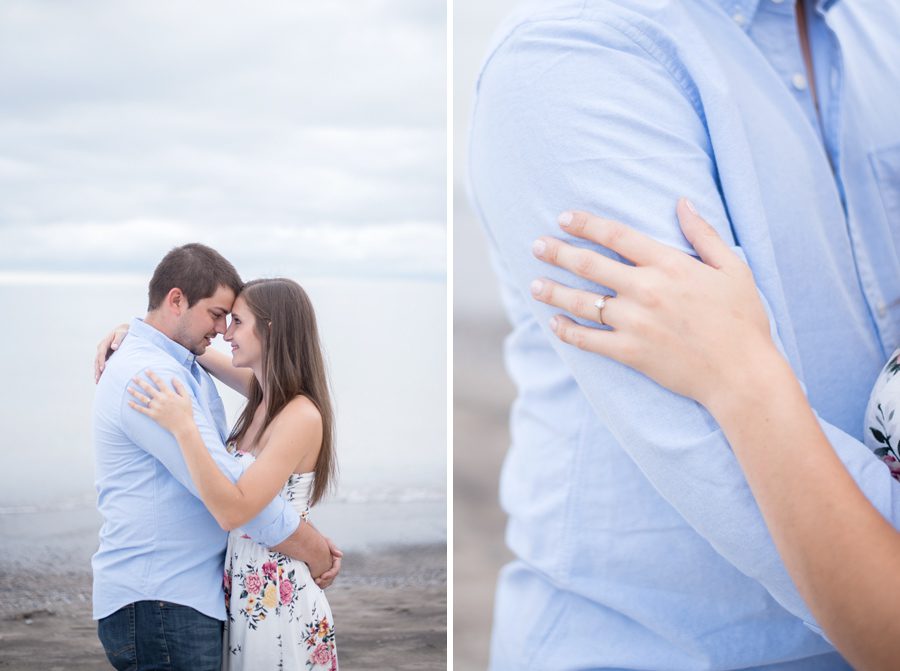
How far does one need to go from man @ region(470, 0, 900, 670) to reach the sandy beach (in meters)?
1.53

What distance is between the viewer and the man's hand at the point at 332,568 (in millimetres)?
2055

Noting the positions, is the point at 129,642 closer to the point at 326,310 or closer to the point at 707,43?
the point at 326,310

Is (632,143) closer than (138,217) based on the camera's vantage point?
Yes

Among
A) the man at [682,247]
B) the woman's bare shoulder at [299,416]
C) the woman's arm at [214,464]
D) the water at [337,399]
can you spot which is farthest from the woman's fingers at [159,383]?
the man at [682,247]

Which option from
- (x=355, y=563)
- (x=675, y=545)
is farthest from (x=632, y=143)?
(x=355, y=563)

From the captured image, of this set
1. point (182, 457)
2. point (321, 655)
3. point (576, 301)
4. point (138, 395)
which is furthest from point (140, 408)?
point (576, 301)

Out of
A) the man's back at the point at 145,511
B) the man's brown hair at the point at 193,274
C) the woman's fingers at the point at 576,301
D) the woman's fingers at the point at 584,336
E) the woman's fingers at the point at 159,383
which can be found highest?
the woman's fingers at the point at 576,301

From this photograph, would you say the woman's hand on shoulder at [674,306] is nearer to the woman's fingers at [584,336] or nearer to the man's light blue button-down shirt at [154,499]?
the woman's fingers at [584,336]

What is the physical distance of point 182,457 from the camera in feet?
6.02

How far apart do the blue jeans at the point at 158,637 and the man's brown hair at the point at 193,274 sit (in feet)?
2.13

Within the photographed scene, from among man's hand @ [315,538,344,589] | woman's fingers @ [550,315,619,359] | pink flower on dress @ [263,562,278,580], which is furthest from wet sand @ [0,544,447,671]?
woman's fingers @ [550,315,619,359]

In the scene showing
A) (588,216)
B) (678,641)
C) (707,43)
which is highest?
(707,43)

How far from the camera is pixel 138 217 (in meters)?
2.00

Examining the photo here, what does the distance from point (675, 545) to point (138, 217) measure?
1507 mm
